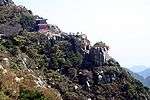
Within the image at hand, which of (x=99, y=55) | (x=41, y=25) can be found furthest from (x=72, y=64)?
(x=41, y=25)

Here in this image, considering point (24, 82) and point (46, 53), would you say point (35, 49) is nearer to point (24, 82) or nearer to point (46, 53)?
point (46, 53)

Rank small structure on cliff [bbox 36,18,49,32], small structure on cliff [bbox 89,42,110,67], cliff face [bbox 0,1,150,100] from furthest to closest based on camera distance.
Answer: small structure on cliff [bbox 36,18,49,32] → small structure on cliff [bbox 89,42,110,67] → cliff face [bbox 0,1,150,100]

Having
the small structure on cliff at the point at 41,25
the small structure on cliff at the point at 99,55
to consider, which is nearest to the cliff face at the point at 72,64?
the small structure on cliff at the point at 99,55

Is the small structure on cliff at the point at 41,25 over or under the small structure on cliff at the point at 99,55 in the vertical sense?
over

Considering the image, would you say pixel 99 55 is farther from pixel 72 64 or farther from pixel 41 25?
pixel 41 25

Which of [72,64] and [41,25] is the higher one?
[41,25]

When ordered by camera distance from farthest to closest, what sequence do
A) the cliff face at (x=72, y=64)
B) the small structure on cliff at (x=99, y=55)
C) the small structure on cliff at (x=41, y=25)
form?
the small structure on cliff at (x=41, y=25), the small structure on cliff at (x=99, y=55), the cliff face at (x=72, y=64)

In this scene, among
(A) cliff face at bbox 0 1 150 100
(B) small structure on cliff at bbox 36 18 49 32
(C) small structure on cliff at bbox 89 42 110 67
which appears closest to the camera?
(A) cliff face at bbox 0 1 150 100

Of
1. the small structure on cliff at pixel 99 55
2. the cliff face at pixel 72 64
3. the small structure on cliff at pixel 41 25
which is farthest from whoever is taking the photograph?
the small structure on cliff at pixel 41 25

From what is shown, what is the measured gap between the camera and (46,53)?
96.8 m

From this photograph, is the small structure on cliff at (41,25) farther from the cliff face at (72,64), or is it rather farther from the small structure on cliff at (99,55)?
the small structure on cliff at (99,55)

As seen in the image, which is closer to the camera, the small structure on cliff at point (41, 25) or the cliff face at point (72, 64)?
the cliff face at point (72, 64)

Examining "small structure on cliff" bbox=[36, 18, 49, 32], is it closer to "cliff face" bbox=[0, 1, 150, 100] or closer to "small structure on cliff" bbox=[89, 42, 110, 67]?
"cliff face" bbox=[0, 1, 150, 100]

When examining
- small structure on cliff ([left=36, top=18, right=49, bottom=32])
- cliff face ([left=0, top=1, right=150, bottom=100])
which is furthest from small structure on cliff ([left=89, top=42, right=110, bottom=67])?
small structure on cliff ([left=36, top=18, right=49, bottom=32])
